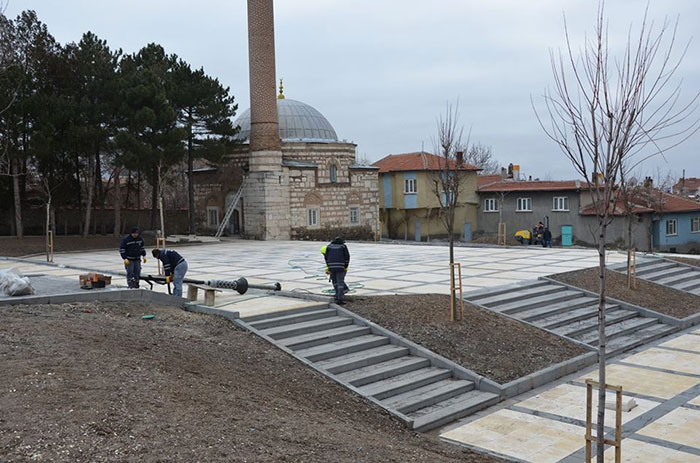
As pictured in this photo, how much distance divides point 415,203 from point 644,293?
27.3m

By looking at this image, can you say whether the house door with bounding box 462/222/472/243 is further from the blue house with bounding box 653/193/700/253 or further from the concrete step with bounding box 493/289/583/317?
the concrete step with bounding box 493/289/583/317

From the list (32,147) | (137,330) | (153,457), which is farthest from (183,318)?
(32,147)

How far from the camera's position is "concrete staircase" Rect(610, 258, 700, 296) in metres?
18.7

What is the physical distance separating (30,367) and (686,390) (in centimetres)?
931

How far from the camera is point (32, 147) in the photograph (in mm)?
27078

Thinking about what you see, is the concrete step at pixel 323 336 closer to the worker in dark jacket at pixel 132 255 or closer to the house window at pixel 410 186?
the worker in dark jacket at pixel 132 255

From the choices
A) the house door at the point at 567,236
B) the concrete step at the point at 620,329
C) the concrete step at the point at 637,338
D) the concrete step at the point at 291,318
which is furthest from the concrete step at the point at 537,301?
the house door at the point at 567,236

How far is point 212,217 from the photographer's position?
38.2 metres

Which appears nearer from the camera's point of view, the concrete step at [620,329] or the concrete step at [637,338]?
the concrete step at [637,338]

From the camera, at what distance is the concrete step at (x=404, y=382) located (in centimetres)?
941

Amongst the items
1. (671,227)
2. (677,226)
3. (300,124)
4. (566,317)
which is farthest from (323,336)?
(677,226)

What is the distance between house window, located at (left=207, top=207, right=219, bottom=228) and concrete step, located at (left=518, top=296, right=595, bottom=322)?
2584 centimetres

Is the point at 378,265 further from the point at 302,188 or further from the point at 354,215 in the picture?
the point at 354,215

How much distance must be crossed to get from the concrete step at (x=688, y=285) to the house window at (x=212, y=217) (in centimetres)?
2554
